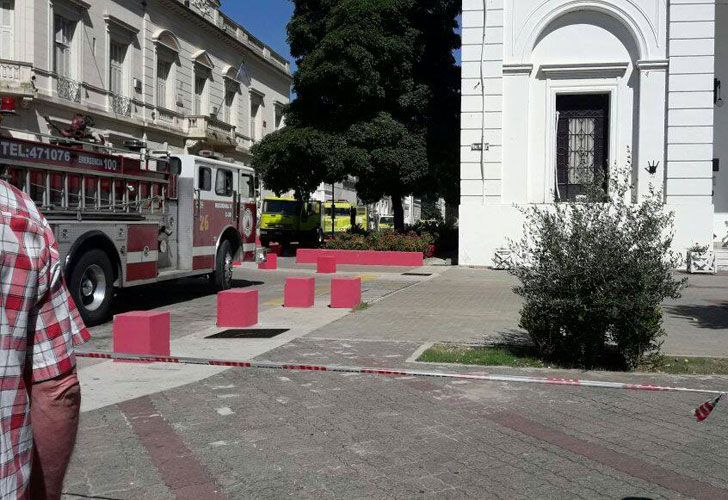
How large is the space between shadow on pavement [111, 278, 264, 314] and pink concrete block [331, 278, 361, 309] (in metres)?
3.47

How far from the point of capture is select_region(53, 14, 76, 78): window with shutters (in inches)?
1073

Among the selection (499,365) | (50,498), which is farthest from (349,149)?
(50,498)

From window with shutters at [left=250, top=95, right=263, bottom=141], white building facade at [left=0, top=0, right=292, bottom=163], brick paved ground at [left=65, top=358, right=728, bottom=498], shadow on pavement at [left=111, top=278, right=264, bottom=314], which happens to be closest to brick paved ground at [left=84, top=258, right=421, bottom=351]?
shadow on pavement at [left=111, top=278, right=264, bottom=314]

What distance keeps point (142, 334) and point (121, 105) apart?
24723mm

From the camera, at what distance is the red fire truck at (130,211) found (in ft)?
34.9

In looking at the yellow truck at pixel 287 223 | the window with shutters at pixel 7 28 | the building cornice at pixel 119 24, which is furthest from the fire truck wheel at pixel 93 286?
the yellow truck at pixel 287 223

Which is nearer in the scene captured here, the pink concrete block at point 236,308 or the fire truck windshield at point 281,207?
the pink concrete block at point 236,308

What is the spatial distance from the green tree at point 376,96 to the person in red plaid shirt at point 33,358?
24.6m

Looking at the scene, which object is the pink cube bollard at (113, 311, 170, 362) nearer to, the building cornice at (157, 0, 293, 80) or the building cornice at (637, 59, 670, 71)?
the building cornice at (637, 59, 670, 71)

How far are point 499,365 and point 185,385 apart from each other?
11.0ft

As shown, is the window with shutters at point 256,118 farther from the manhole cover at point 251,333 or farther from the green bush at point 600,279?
the green bush at point 600,279

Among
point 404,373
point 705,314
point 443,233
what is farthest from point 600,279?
point 443,233

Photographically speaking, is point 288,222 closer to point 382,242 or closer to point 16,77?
point 382,242

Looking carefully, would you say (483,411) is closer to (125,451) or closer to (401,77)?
(125,451)
